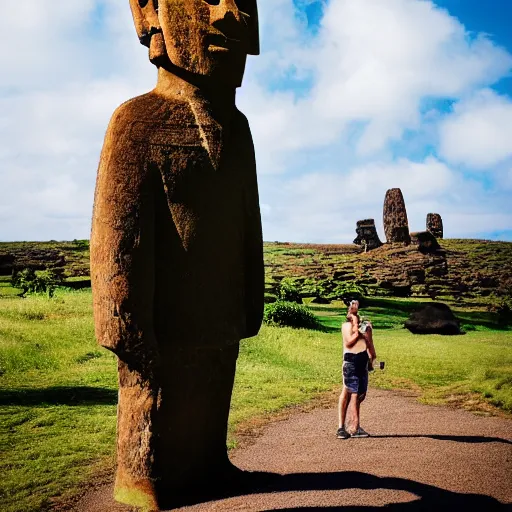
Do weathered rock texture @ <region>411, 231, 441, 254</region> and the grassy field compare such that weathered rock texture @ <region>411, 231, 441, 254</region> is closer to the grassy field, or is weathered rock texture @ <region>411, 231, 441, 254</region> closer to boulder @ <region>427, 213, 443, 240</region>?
boulder @ <region>427, 213, 443, 240</region>

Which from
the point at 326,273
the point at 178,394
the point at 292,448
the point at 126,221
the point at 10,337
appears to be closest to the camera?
the point at 126,221

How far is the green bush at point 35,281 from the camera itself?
800 inches

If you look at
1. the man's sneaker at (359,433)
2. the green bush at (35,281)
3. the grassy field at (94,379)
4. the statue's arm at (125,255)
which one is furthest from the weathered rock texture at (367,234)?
the statue's arm at (125,255)

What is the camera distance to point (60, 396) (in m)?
8.83

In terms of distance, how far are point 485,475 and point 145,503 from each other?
130 inches

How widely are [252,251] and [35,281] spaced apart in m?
17.5

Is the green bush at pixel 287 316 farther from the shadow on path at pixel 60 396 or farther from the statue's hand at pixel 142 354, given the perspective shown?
the statue's hand at pixel 142 354

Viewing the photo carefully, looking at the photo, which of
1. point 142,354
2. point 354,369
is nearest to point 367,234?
point 354,369

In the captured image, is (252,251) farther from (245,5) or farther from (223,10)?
(245,5)

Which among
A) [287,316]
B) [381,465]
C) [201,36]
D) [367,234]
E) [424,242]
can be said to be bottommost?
[381,465]

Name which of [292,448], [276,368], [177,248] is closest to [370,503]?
[292,448]

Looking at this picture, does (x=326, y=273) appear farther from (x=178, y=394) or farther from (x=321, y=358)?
(x=178, y=394)

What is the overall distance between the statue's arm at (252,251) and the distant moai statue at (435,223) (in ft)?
85.2

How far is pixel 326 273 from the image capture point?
23.9 m
